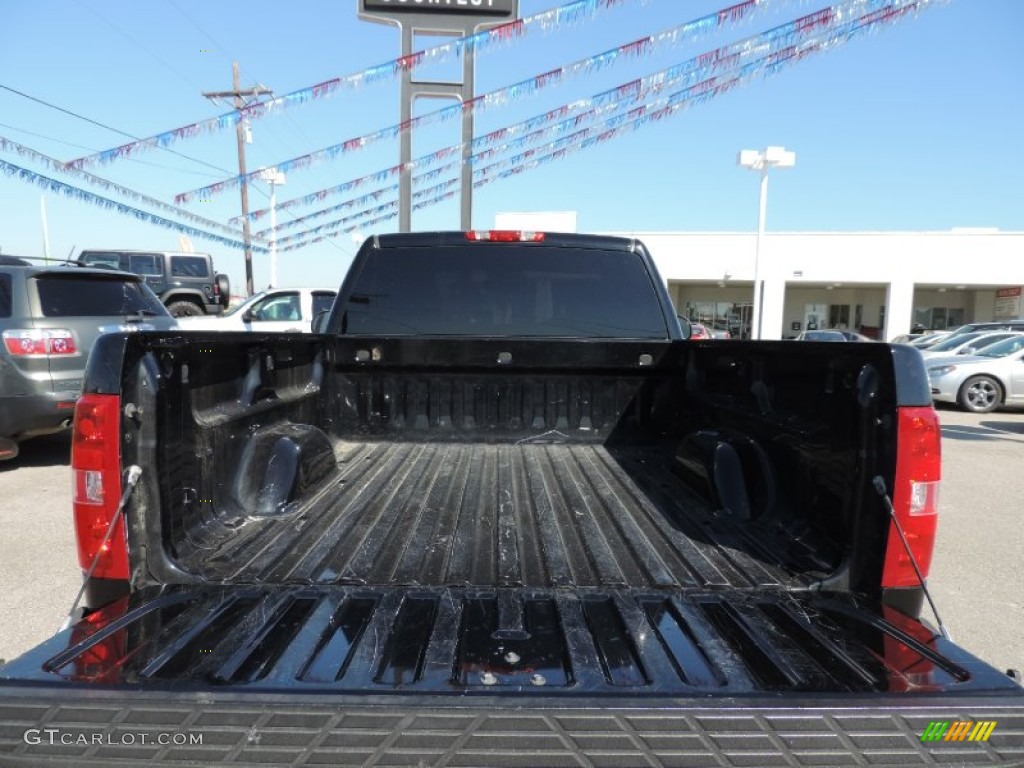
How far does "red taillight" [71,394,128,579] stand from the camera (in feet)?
5.48

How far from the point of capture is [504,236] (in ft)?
11.6

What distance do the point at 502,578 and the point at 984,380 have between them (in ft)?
45.6

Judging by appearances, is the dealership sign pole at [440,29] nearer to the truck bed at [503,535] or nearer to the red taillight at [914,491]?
the truck bed at [503,535]

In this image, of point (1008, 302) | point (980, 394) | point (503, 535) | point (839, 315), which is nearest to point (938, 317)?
point (1008, 302)

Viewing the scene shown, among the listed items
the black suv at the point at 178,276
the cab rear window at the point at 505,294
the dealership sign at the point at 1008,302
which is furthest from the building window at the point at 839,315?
the cab rear window at the point at 505,294

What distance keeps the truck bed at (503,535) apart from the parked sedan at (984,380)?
474 inches

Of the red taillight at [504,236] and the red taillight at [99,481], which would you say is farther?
the red taillight at [504,236]

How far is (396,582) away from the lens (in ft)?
6.12

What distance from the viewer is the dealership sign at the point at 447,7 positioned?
31.6 feet

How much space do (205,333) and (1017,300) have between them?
140 ft

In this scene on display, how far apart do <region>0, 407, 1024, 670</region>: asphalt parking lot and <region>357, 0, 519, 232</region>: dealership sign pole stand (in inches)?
259

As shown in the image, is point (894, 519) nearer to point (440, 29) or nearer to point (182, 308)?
point (440, 29)

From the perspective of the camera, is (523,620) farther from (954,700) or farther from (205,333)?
(205,333)
